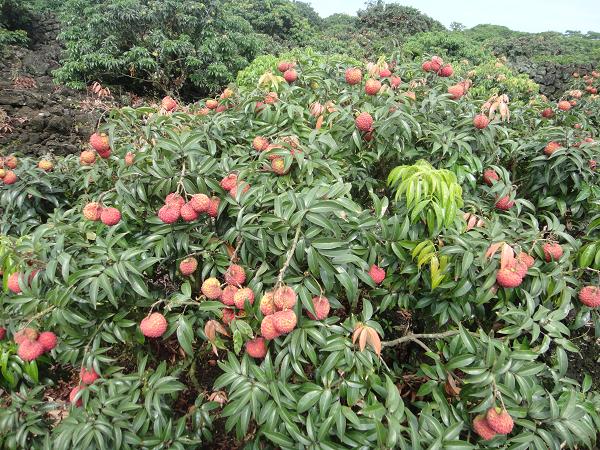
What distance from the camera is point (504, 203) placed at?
1847mm

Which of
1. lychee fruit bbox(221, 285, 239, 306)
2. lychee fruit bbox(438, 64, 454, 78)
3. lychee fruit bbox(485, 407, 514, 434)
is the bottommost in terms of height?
lychee fruit bbox(485, 407, 514, 434)

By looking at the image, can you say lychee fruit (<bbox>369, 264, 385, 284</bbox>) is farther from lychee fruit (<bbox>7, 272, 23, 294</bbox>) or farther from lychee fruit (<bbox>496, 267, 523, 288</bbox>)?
lychee fruit (<bbox>7, 272, 23, 294</bbox>)

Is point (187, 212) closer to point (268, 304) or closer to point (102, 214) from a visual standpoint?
point (102, 214)

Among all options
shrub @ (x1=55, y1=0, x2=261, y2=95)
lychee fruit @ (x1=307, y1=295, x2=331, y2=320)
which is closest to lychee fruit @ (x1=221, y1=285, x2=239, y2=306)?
lychee fruit @ (x1=307, y1=295, x2=331, y2=320)

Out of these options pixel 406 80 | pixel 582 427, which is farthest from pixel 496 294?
pixel 406 80

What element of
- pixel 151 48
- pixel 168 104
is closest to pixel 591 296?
pixel 168 104

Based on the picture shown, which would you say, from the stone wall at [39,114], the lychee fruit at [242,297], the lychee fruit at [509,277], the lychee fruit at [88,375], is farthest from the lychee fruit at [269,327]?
the stone wall at [39,114]

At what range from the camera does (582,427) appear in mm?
1249

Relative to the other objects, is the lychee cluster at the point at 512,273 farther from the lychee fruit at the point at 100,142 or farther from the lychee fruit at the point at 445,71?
the lychee fruit at the point at 100,142

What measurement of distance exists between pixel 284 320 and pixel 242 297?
0.20 meters

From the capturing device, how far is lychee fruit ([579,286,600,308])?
4.89ft

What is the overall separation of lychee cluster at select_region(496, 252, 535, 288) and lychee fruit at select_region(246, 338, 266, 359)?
82 centimetres

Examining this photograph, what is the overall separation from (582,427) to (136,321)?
1514mm

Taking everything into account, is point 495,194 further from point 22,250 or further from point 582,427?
point 22,250
